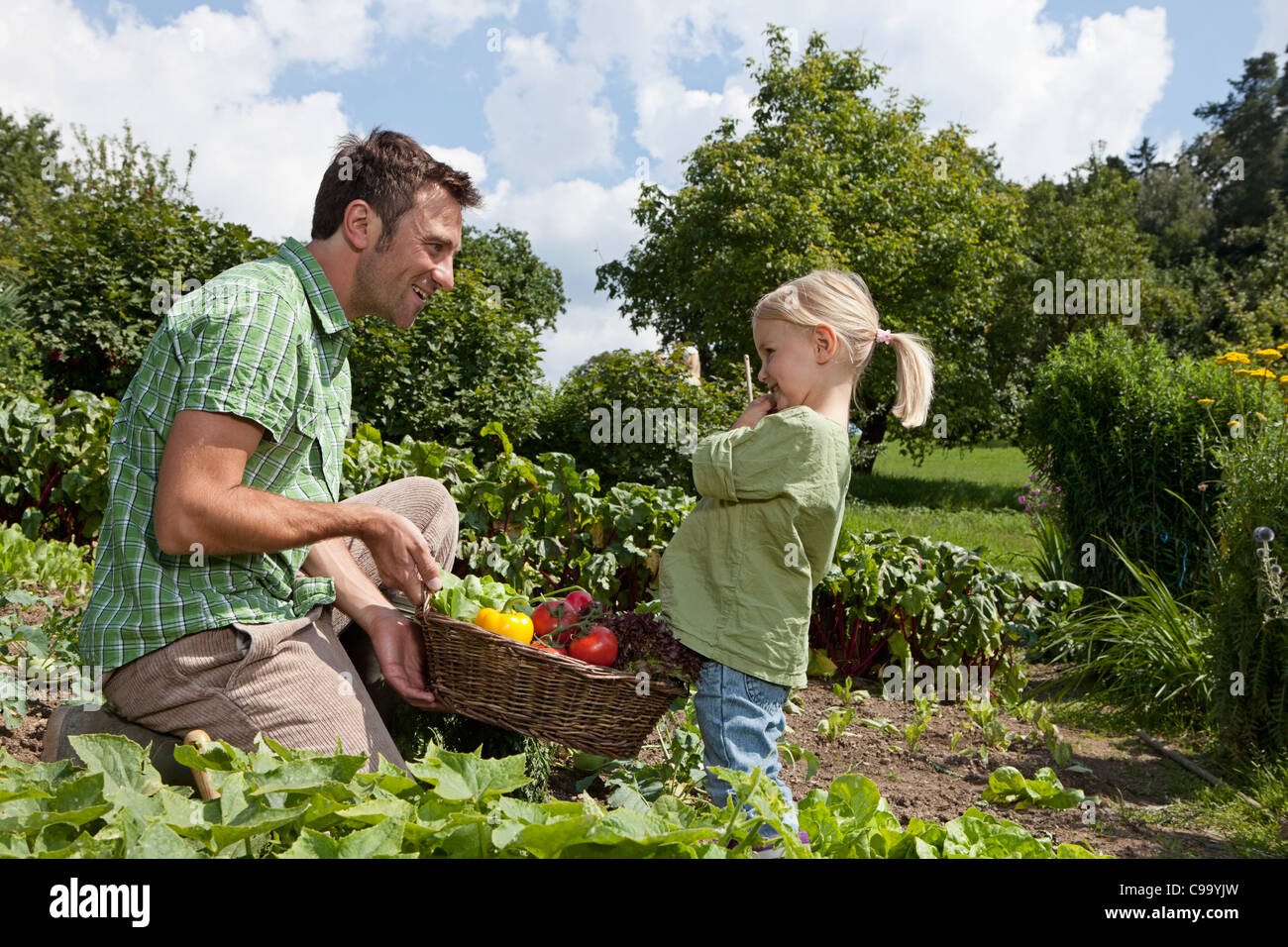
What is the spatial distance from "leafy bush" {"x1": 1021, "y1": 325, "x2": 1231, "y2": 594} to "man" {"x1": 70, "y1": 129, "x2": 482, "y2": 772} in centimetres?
550

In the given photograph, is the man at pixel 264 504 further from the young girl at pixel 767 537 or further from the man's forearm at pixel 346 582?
the young girl at pixel 767 537

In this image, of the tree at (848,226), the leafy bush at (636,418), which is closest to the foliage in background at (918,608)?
the leafy bush at (636,418)

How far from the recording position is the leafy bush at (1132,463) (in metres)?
6.68

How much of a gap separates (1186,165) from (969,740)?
50008mm

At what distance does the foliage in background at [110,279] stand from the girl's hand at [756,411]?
7.30 metres

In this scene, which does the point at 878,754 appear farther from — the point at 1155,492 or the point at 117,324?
the point at 117,324

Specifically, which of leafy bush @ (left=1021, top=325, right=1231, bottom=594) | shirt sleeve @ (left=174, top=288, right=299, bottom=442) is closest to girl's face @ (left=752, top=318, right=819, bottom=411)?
shirt sleeve @ (left=174, top=288, right=299, bottom=442)

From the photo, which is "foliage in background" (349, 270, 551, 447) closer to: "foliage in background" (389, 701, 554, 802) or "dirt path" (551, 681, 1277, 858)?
"dirt path" (551, 681, 1277, 858)

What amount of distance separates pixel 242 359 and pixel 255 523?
37 cm

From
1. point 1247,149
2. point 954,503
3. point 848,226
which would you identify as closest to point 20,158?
point 848,226

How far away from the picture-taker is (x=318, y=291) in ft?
8.38

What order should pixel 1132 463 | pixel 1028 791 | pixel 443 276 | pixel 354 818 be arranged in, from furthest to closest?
pixel 1132 463
pixel 1028 791
pixel 443 276
pixel 354 818

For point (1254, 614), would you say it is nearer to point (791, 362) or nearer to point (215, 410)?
point (791, 362)
